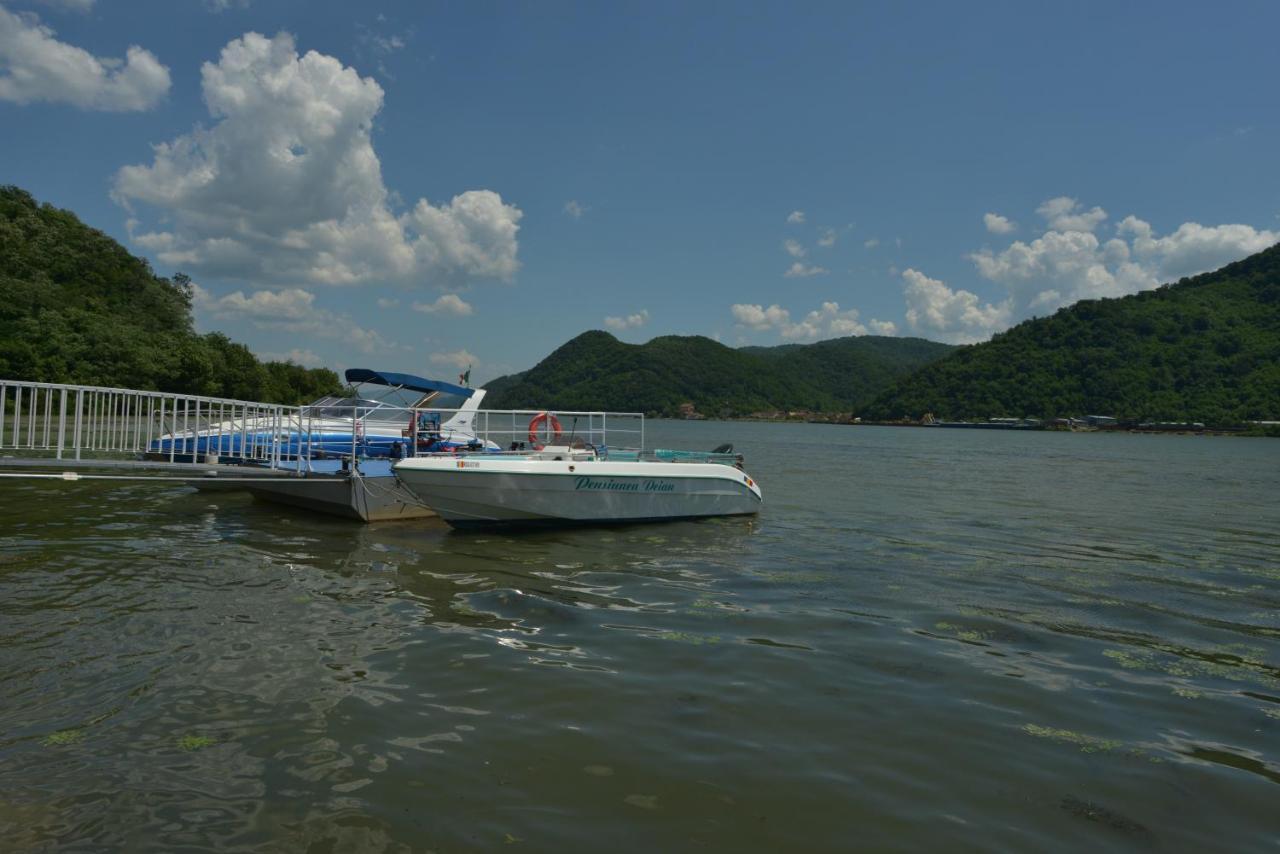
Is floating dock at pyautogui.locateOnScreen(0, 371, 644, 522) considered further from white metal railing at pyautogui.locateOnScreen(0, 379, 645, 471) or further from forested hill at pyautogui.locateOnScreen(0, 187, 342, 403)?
forested hill at pyautogui.locateOnScreen(0, 187, 342, 403)

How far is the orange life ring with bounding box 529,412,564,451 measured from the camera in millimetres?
13789

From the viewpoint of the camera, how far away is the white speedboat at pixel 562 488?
36.7 ft

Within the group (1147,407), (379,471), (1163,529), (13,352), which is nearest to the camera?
(379,471)

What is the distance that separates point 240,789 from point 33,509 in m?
12.9

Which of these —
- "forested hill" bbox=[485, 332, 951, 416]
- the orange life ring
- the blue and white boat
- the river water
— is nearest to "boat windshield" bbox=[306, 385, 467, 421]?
the blue and white boat

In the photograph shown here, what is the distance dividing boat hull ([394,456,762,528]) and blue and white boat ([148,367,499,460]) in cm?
312

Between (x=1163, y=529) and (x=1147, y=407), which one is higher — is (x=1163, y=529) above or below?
below

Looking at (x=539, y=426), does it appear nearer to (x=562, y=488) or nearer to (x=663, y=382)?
(x=562, y=488)

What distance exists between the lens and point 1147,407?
11188cm

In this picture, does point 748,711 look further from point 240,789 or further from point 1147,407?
point 1147,407

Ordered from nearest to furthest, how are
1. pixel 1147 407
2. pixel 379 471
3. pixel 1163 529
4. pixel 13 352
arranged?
pixel 379 471
pixel 1163 529
pixel 13 352
pixel 1147 407

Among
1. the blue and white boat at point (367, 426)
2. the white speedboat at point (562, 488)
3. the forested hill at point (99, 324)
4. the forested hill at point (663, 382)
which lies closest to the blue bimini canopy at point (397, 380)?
the blue and white boat at point (367, 426)

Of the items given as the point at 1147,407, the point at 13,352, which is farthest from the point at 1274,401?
the point at 13,352

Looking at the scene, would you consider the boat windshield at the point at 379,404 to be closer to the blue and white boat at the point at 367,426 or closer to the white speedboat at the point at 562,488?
the blue and white boat at the point at 367,426
